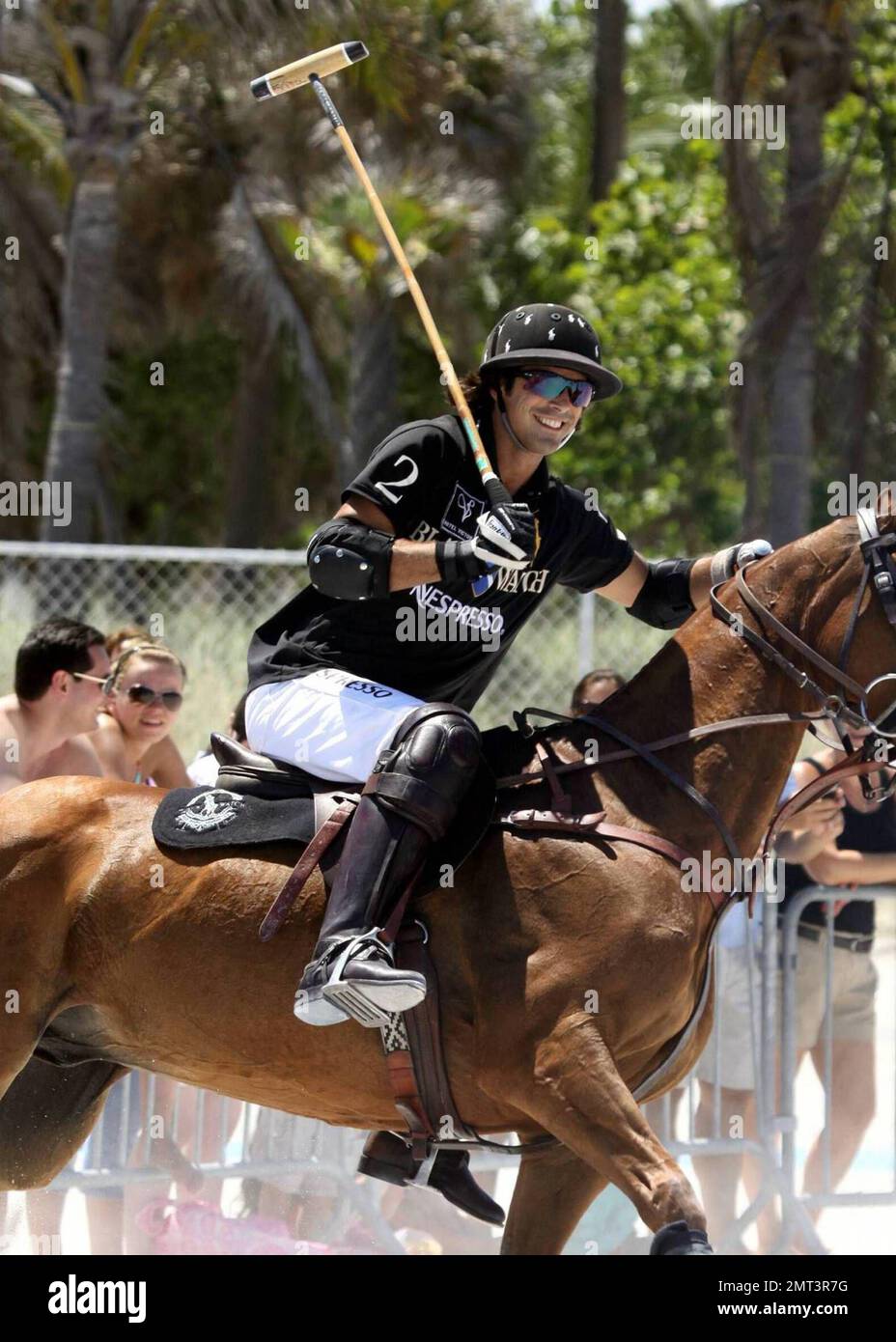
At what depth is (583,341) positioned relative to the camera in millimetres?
4523

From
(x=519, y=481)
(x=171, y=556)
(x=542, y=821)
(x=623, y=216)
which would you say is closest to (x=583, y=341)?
(x=519, y=481)

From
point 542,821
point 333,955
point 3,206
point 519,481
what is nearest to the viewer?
point 333,955

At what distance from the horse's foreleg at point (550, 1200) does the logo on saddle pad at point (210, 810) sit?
3.93ft

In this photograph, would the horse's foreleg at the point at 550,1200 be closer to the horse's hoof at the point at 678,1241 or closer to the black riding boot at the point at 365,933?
the horse's hoof at the point at 678,1241

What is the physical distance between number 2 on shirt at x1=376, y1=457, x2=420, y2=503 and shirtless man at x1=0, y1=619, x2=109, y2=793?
234 cm

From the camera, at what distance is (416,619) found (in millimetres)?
4547

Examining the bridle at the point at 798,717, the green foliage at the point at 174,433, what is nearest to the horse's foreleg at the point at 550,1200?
the bridle at the point at 798,717

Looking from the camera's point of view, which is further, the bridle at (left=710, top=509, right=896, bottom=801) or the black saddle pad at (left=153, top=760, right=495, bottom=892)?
the black saddle pad at (left=153, top=760, right=495, bottom=892)

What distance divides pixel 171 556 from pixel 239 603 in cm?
92

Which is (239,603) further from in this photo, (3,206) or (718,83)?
(3,206)

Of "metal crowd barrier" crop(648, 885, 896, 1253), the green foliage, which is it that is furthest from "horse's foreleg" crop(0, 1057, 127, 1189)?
the green foliage

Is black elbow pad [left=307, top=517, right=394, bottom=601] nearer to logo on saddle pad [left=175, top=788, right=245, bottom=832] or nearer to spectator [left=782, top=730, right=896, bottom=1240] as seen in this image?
logo on saddle pad [left=175, top=788, right=245, bottom=832]

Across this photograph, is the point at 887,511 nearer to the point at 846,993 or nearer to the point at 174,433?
the point at 846,993

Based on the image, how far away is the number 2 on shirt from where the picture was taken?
14.2 feet
